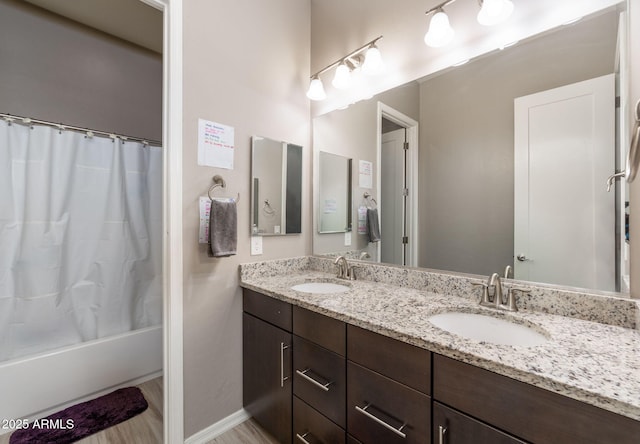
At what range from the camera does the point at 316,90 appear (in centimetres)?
184

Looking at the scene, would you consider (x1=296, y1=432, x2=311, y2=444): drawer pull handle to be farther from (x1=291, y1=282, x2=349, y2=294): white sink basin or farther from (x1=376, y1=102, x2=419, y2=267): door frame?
(x1=376, y1=102, x2=419, y2=267): door frame

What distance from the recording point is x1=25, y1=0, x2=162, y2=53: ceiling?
1.82 m

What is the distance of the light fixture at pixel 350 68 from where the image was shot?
5.14ft

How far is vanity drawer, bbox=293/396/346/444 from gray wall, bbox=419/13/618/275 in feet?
2.83

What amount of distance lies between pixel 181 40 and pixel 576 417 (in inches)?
78.9

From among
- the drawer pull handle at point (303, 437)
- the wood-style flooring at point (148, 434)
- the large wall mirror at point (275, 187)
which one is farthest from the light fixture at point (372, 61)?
the wood-style flooring at point (148, 434)

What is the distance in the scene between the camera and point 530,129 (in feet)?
3.76

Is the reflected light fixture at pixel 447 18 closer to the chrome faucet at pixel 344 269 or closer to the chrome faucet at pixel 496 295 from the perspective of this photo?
the chrome faucet at pixel 496 295

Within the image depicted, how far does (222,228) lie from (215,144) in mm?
469

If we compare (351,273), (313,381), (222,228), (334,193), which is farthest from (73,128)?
(313,381)

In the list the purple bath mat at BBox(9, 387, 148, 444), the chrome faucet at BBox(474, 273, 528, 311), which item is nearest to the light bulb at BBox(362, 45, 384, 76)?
the chrome faucet at BBox(474, 273, 528, 311)

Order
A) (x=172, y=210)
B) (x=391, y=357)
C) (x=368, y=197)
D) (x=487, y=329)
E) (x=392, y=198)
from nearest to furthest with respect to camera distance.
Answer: (x=391, y=357), (x=487, y=329), (x=172, y=210), (x=392, y=198), (x=368, y=197)

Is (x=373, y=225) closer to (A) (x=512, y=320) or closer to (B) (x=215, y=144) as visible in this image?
(A) (x=512, y=320)

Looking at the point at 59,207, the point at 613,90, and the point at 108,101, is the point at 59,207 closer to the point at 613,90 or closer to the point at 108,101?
the point at 108,101
